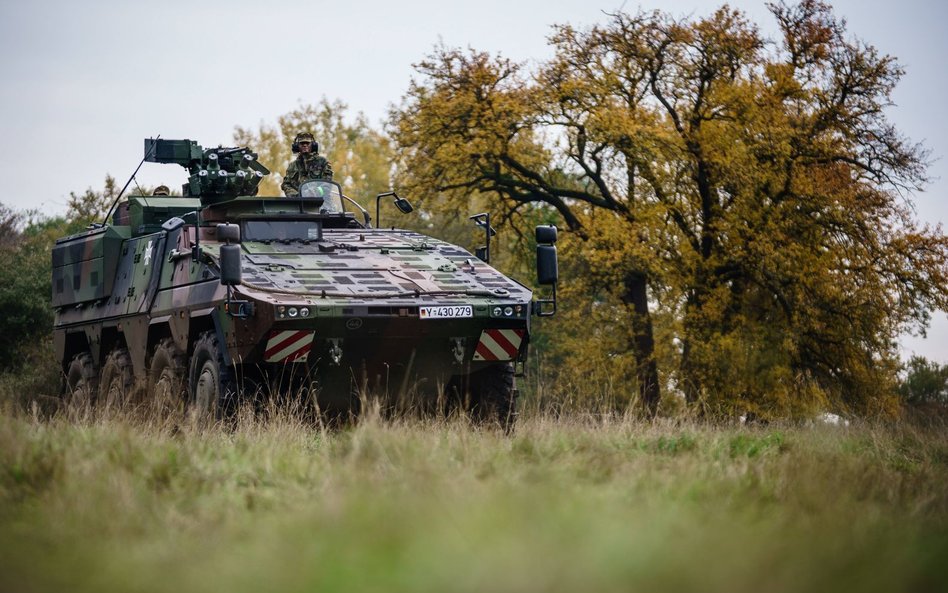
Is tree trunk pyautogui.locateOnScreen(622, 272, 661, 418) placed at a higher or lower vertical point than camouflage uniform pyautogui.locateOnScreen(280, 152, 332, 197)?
lower

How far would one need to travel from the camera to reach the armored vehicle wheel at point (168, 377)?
43.7 ft

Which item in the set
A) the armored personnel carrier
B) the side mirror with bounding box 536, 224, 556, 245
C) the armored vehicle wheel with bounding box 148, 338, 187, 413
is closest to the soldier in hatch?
the armored personnel carrier

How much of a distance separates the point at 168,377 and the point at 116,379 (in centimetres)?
191

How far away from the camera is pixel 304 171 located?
1614cm

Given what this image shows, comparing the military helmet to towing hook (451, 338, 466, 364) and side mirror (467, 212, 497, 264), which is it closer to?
side mirror (467, 212, 497, 264)

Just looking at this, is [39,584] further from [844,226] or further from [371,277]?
[844,226]

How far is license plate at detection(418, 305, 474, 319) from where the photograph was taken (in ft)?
39.1

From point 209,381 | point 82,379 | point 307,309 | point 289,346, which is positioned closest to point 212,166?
point 82,379

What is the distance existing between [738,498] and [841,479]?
0.98m

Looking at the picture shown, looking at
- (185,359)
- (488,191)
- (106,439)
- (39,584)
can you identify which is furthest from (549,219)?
(39,584)

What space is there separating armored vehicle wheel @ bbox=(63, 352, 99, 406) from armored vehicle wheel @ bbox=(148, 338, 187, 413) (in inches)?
86.2

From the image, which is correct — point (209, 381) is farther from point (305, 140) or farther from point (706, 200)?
point (706, 200)

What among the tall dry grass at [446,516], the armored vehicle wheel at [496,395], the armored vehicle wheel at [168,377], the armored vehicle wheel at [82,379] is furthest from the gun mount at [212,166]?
the tall dry grass at [446,516]

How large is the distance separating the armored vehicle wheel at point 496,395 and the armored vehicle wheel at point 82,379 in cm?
507
